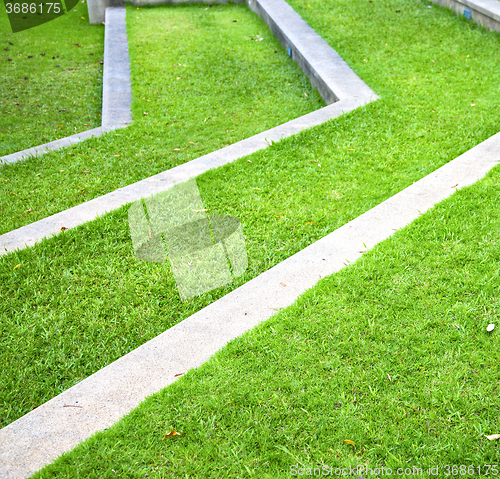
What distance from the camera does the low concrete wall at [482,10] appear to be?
8233 millimetres

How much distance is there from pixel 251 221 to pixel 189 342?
1.62 m

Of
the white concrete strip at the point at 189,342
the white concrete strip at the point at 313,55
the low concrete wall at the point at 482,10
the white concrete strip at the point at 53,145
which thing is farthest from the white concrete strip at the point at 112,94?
the low concrete wall at the point at 482,10

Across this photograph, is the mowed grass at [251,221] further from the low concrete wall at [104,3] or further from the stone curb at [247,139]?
the low concrete wall at [104,3]

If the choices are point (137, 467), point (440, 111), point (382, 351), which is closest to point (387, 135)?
point (440, 111)

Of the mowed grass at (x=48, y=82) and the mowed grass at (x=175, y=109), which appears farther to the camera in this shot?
the mowed grass at (x=48, y=82)

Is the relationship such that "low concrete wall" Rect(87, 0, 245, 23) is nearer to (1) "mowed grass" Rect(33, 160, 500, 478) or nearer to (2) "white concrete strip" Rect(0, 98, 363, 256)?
(2) "white concrete strip" Rect(0, 98, 363, 256)

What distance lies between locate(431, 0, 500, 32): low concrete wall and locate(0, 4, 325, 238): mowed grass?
3.58m

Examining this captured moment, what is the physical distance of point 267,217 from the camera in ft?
14.0

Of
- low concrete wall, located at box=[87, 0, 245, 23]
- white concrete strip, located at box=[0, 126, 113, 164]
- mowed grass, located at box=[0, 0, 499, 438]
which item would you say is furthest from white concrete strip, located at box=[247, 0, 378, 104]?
white concrete strip, located at box=[0, 126, 113, 164]

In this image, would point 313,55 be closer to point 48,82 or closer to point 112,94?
point 112,94

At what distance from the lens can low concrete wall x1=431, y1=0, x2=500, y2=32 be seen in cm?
823

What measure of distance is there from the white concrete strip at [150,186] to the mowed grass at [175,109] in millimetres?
414

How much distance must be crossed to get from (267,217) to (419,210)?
1.31 metres

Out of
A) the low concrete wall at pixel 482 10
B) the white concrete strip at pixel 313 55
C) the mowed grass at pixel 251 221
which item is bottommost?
the mowed grass at pixel 251 221
